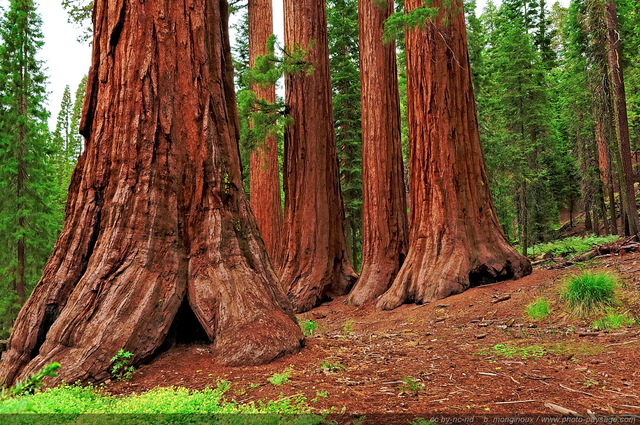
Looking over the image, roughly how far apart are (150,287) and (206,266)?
0.57m

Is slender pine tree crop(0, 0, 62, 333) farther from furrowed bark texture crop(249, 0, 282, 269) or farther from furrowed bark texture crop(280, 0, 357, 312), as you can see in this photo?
furrowed bark texture crop(280, 0, 357, 312)

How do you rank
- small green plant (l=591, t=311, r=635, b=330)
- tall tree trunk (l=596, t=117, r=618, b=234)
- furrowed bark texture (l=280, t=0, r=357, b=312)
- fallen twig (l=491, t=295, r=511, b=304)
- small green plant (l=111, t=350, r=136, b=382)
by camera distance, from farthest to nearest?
tall tree trunk (l=596, t=117, r=618, b=234), furrowed bark texture (l=280, t=0, r=357, b=312), fallen twig (l=491, t=295, r=511, b=304), small green plant (l=591, t=311, r=635, b=330), small green plant (l=111, t=350, r=136, b=382)

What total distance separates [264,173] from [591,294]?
9240mm

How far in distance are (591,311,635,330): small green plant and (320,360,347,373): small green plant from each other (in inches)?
121

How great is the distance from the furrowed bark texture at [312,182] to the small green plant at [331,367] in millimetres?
5939

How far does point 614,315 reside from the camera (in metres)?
4.71

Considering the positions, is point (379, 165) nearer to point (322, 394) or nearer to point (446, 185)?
point (446, 185)

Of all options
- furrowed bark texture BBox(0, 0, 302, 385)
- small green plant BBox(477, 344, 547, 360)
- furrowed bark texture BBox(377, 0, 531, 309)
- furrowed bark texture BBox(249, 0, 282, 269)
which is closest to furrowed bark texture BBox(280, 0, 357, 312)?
furrowed bark texture BBox(249, 0, 282, 269)

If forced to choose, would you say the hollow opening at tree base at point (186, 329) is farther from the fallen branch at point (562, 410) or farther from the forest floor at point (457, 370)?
the fallen branch at point (562, 410)

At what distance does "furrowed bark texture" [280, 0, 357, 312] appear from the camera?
9.95 m

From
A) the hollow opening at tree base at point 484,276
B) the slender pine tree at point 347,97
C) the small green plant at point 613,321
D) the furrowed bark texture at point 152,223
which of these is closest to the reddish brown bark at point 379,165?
the hollow opening at tree base at point 484,276

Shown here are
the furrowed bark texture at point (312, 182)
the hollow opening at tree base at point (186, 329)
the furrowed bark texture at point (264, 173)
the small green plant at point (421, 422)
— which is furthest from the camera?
the furrowed bark texture at point (264, 173)

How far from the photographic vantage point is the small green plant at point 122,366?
11.1 ft

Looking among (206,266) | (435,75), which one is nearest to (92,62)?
(206,266)
